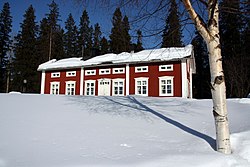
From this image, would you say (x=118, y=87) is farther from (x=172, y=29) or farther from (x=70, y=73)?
(x=172, y=29)

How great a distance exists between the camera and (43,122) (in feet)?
16.1

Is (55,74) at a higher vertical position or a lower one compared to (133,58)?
lower

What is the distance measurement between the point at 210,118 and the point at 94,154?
4413 millimetres

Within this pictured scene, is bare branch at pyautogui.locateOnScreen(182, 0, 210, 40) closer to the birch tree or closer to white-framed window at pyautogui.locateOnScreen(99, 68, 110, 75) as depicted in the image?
the birch tree

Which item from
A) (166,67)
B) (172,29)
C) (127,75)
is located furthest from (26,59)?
(172,29)

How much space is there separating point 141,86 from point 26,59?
82.4ft

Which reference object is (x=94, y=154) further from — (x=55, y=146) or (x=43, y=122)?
(x=43, y=122)

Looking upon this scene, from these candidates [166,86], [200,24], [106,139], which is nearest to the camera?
[200,24]

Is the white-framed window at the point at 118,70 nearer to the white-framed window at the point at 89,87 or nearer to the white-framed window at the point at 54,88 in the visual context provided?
the white-framed window at the point at 89,87

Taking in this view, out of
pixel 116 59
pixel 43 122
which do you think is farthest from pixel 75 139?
pixel 116 59

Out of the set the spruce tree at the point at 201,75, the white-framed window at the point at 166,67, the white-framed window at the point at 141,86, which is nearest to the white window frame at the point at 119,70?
the white-framed window at the point at 141,86

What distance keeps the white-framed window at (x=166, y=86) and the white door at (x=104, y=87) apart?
476 centimetres

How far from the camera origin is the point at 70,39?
137 ft

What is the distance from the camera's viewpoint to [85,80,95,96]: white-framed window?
803 inches
